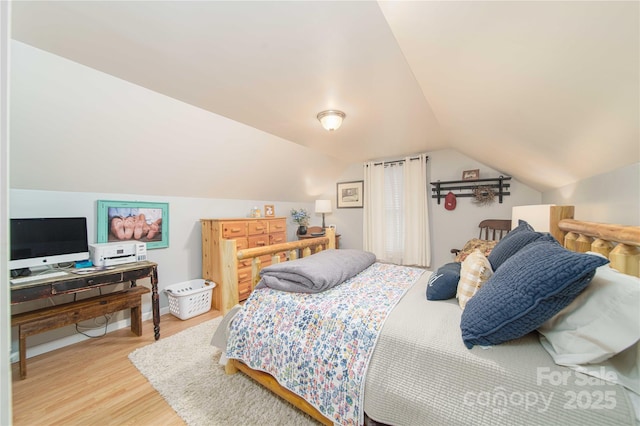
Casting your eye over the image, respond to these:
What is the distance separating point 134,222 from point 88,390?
158 cm

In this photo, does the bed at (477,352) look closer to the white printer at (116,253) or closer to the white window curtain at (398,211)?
the white printer at (116,253)

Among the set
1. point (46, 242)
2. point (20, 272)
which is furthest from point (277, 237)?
point (20, 272)

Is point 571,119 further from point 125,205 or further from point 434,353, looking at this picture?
point 125,205

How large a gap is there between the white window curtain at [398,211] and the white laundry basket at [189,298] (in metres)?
2.66

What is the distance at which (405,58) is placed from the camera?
1513mm

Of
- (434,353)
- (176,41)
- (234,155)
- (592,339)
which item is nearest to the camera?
(592,339)

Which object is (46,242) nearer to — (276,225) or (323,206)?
(276,225)

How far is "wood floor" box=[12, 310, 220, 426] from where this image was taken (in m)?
1.53

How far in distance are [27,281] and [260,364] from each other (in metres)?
1.88

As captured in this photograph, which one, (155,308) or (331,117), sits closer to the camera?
(331,117)

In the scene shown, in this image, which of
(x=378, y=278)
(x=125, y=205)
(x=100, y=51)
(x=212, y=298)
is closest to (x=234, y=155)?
(x=125, y=205)

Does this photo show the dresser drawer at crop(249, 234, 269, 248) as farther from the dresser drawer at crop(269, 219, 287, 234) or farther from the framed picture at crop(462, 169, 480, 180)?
the framed picture at crop(462, 169, 480, 180)

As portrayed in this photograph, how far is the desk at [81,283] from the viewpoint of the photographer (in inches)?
69.5

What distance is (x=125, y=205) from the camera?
8.74 ft
